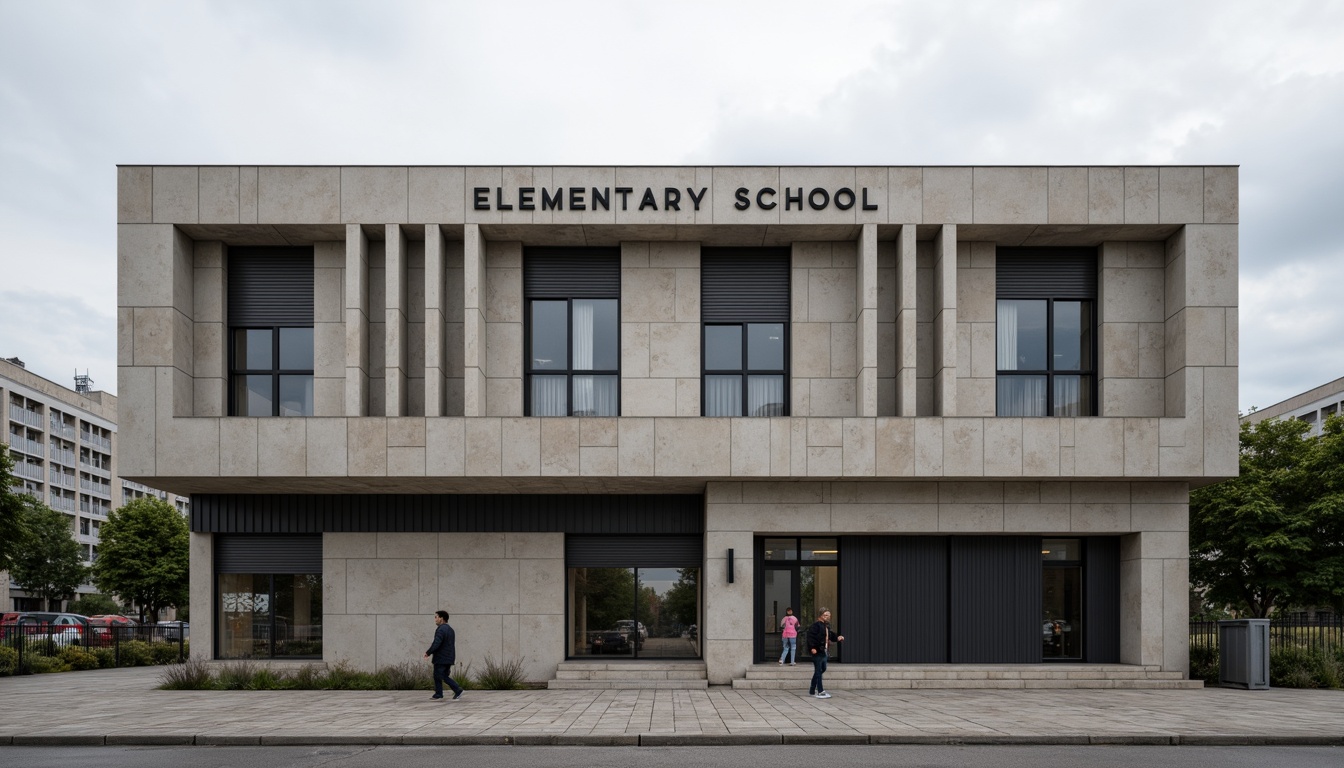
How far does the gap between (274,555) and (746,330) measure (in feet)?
40.7

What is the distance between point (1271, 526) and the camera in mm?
27219

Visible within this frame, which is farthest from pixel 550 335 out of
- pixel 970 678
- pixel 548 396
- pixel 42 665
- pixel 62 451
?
pixel 62 451

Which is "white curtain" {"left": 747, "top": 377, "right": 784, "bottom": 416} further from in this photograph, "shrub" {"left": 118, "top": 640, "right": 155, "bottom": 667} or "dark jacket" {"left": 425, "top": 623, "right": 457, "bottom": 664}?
"shrub" {"left": 118, "top": 640, "right": 155, "bottom": 667}

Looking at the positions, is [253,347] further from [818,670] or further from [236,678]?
[818,670]

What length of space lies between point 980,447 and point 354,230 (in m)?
14.4

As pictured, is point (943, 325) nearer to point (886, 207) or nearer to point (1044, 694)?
point (886, 207)

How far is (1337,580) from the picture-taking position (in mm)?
26156

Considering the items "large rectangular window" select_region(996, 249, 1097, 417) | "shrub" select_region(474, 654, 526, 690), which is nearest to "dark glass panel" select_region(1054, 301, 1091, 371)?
"large rectangular window" select_region(996, 249, 1097, 417)

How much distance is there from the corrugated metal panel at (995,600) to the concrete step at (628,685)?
6.01 metres

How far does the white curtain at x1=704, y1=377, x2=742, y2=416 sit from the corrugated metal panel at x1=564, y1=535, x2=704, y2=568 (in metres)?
3.15

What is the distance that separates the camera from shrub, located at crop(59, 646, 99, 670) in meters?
27.4

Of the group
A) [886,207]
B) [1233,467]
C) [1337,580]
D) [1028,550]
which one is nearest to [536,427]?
[886,207]

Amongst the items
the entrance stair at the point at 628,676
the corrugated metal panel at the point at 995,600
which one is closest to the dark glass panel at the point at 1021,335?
the corrugated metal panel at the point at 995,600

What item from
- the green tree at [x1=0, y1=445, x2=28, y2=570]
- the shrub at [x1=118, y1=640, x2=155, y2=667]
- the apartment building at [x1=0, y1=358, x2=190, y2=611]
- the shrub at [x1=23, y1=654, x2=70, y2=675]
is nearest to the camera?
the shrub at [x1=23, y1=654, x2=70, y2=675]
